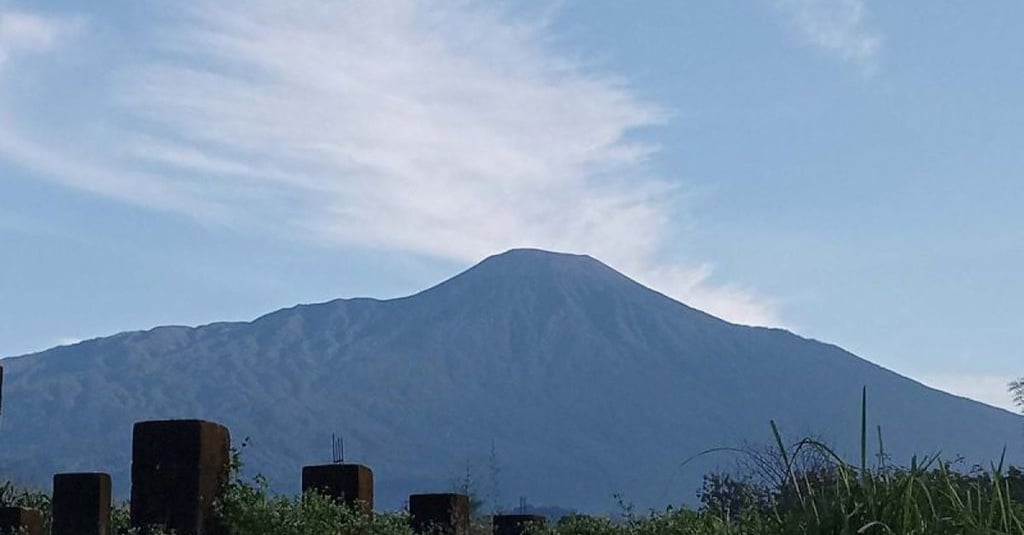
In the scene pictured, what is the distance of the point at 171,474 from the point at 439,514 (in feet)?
16.3

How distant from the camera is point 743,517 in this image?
20.5 ft

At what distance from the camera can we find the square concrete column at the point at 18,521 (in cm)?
1120

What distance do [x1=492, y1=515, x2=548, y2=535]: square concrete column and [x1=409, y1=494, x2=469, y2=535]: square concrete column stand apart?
73.3 inches

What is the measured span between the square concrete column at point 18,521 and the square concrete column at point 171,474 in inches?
55.4

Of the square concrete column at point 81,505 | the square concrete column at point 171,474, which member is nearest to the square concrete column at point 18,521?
the square concrete column at point 81,505

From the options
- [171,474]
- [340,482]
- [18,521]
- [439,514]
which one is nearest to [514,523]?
[439,514]

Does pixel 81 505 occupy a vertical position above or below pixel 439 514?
below

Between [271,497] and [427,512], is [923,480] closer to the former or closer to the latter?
[271,497]

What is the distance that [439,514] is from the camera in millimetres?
14859

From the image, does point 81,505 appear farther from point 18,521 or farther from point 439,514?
point 439,514

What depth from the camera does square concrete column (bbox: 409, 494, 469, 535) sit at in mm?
14797

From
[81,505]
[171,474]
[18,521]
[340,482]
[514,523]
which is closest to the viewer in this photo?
[171,474]

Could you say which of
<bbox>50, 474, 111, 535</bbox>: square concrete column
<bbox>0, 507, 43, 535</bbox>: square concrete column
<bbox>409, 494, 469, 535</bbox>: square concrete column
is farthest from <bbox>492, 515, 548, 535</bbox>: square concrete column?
<bbox>50, 474, 111, 535</bbox>: square concrete column

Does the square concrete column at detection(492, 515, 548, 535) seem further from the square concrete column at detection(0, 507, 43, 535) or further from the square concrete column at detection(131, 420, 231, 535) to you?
the square concrete column at detection(131, 420, 231, 535)
